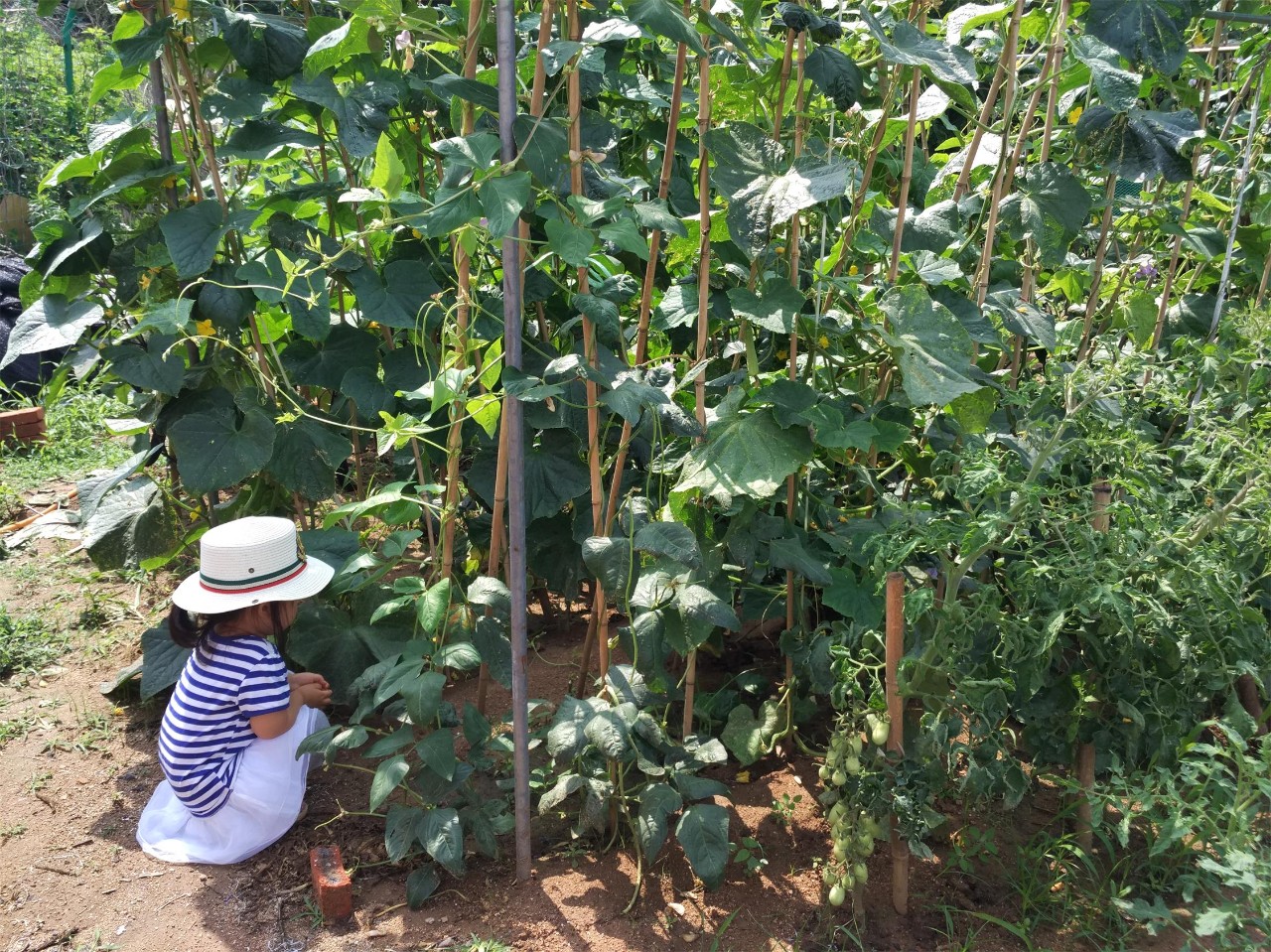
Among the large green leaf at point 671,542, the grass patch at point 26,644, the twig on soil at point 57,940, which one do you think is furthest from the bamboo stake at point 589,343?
the grass patch at point 26,644

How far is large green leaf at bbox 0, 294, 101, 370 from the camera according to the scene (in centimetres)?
253

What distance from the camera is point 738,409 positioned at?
2.08 metres

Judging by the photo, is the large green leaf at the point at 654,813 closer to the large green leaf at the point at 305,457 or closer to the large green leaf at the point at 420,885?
the large green leaf at the point at 420,885

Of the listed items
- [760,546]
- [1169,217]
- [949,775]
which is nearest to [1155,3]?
[1169,217]

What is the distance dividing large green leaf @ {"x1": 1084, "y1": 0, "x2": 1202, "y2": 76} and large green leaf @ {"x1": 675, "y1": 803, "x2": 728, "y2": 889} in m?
1.64

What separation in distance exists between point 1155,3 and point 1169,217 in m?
0.82

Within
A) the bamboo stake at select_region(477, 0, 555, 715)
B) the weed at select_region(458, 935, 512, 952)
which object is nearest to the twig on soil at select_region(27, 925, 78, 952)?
the weed at select_region(458, 935, 512, 952)

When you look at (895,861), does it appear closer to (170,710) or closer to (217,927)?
(217,927)

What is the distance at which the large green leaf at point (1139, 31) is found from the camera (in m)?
1.92

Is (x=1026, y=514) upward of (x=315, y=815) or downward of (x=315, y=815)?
upward

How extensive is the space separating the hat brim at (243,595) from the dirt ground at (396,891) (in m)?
0.53

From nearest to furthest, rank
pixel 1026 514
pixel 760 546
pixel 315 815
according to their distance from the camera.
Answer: pixel 1026 514
pixel 760 546
pixel 315 815

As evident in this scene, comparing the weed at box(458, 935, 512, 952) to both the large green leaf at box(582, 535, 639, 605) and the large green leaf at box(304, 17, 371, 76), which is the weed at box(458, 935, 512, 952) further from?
the large green leaf at box(304, 17, 371, 76)

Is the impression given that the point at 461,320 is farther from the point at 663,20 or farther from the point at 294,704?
the point at 294,704
